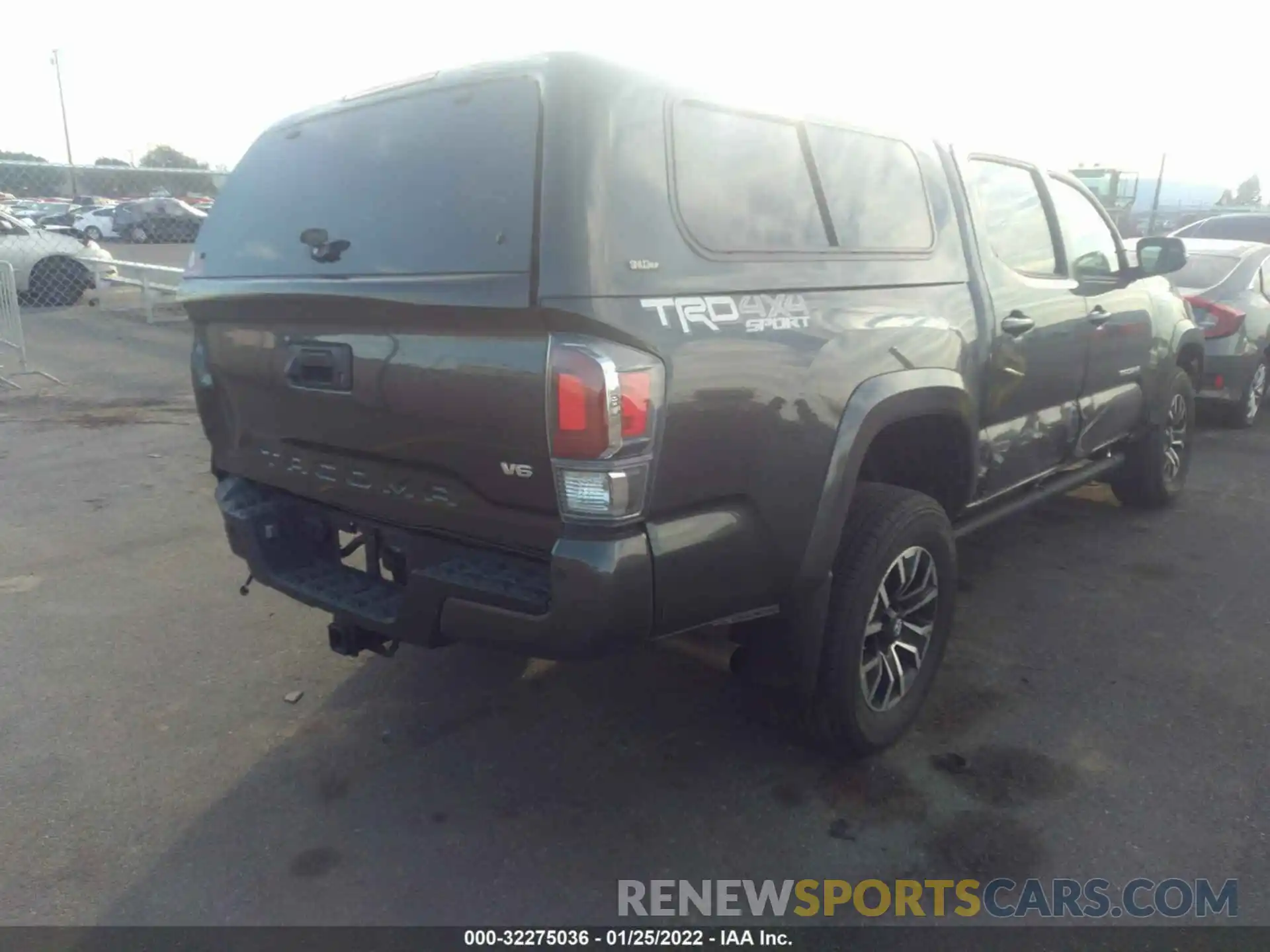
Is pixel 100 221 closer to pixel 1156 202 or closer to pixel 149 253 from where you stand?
pixel 149 253

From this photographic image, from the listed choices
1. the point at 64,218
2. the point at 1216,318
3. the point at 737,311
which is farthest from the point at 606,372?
the point at 64,218

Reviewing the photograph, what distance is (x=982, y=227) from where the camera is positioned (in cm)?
372

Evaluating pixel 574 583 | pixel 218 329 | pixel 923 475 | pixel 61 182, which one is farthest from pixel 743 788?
pixel 61 182

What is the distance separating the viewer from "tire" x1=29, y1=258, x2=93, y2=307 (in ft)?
50.1

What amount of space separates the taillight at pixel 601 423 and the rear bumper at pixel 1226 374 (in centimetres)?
684

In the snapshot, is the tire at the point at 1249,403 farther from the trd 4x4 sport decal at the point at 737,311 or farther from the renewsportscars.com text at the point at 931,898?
the trd 4x4 sport decal at the point at 737,311

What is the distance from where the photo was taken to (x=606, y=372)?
2.29 metres

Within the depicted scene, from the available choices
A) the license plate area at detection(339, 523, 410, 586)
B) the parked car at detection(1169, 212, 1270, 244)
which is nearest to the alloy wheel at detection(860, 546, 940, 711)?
the license plate area at detection(339, 523, 410, 586)

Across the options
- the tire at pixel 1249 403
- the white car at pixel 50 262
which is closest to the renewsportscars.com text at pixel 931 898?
the tire at pixel 1249 403

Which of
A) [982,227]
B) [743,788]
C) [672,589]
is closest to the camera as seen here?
[672,589]

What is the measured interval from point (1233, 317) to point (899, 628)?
591 centimetres

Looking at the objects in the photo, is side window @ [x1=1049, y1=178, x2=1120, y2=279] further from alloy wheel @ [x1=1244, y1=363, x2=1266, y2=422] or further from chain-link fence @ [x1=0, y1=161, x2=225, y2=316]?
chain-link fence @ [x1=0, y1=161, x2=225, y2=316]

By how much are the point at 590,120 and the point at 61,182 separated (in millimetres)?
14844

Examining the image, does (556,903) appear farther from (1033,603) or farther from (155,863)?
(1033,603)
